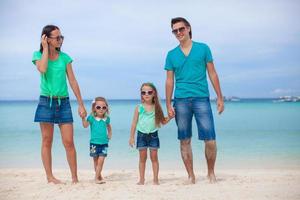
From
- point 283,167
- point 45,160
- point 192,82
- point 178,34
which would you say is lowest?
point 283,167

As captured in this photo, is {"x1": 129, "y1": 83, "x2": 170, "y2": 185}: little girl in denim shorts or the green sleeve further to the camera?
{"x1": 129, "y1": 83, "x2": 170, "y2": 185}: little girl in denim shorts

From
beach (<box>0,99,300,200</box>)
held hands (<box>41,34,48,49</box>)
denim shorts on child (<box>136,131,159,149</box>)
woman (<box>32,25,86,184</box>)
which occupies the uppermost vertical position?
held hands (<box>41,34,48,49</box>)

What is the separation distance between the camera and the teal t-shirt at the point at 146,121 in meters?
5.30

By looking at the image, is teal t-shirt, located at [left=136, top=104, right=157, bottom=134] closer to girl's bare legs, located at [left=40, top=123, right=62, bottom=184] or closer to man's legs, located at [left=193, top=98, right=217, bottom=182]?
man's legs, located at [left=193, top=98, right=217, bottom=182]

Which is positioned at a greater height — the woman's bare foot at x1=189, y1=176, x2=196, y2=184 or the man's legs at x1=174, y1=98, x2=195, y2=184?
the man's legs at x1=174, y1=98, x2=195, y2=184

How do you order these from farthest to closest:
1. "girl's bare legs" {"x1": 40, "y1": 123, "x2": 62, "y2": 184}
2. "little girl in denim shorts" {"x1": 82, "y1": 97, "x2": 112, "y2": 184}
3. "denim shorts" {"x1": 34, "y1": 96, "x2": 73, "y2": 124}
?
"little girl in denim shorts" {"x1": 82, "y1": 97, "x2": 112, "y2": 184}, "girl's bare legs" {"x1": 40, "y1": 123, "x2": 62, "y2": 184}, "denim shorts" {"x1": 34, "y1": 96, "x2": 73, "y2": 124}

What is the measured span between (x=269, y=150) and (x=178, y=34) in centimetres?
598

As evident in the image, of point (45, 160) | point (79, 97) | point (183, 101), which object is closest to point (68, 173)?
point (45, 160)

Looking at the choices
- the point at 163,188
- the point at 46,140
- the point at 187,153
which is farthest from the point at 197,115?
the point at 46,140

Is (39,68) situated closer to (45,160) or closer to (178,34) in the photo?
(45,160)

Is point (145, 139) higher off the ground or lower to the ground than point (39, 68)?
lower

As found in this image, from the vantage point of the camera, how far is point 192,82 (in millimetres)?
5098

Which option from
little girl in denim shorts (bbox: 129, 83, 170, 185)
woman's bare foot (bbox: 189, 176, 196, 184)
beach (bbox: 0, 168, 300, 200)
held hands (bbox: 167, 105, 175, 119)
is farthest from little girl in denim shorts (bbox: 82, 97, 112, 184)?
woman's bare foot (bbox: 189, 176, 196, 184)

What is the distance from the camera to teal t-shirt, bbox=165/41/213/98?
509 cm
